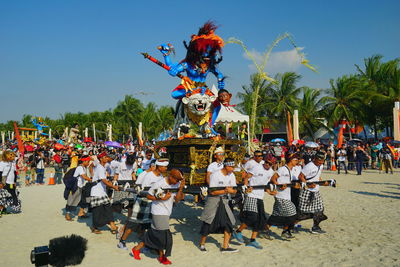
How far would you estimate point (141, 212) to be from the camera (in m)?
5.89

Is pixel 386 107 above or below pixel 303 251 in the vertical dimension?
above

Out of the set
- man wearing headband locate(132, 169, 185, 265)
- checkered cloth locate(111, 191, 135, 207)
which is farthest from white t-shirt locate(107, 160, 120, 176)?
man wearing headband locate(132, 169, 185, 265)

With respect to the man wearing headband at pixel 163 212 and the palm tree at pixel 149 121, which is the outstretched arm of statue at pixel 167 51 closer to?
the man wearing headband at pixel 163 212

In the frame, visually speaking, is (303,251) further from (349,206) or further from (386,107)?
(386,107)

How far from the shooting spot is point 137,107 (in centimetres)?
5431

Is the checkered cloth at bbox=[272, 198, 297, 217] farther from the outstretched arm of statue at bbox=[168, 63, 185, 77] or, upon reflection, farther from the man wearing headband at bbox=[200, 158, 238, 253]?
the outstretched arm of statue at bbox=[168, 63, 185, 77]

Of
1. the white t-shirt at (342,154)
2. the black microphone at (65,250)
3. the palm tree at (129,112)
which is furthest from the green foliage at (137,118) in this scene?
the black microphone at (65,250)

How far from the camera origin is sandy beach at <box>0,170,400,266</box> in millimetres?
5348

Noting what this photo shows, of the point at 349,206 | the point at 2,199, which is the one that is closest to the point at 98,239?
the point at 2,199

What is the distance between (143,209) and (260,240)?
2.58 metres

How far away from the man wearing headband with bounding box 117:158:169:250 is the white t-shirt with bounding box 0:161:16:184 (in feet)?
15.4

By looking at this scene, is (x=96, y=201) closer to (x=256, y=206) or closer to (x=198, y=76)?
(x=256, y=206)

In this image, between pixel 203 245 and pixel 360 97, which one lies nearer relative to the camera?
pixel 203 245

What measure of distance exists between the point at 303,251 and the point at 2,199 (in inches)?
319
